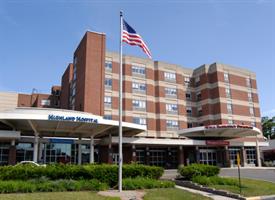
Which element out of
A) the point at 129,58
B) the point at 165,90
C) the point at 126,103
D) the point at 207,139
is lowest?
the point at 207,139

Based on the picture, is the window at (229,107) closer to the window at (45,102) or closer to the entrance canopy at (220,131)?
the entrance canopy at (220,131)

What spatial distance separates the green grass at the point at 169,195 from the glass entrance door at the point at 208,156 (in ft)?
113

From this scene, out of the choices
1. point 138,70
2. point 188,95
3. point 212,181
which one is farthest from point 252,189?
point 188,95

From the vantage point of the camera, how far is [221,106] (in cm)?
5597

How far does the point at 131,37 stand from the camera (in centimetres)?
2072

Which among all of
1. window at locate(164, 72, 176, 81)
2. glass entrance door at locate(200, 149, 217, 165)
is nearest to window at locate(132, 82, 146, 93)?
window at locate(164, 72, 176, 81)

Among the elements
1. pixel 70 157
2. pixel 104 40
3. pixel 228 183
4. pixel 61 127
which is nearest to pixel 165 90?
pixel 104 40

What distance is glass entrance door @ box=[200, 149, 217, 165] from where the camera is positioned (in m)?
52.2

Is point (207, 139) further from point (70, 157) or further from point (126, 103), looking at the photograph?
point (70, 157)

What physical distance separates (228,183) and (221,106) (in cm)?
3531

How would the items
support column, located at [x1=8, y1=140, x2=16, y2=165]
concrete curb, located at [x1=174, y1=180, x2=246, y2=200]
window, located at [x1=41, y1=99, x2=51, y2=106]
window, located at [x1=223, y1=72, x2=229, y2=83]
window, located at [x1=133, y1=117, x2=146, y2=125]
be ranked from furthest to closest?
window, located at [x1=41, y1=99, x2=51, y2=106]
window, located at [x1=223, y1=72, x2=229, y2=83]
window, located at [x1=133, y1=117, x2=146, y2=125]
support column, located at [x1=8, y1=140, x2=16, y2=165]
concrete curb, located at [x1=174, y1=180, x2=246, y2=200]

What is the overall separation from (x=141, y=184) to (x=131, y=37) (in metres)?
10.3

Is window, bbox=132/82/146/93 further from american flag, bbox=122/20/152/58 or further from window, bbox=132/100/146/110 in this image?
american flag, bbox=122/20/152/58

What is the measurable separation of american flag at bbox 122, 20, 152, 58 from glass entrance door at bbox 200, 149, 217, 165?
3580 centimetres
